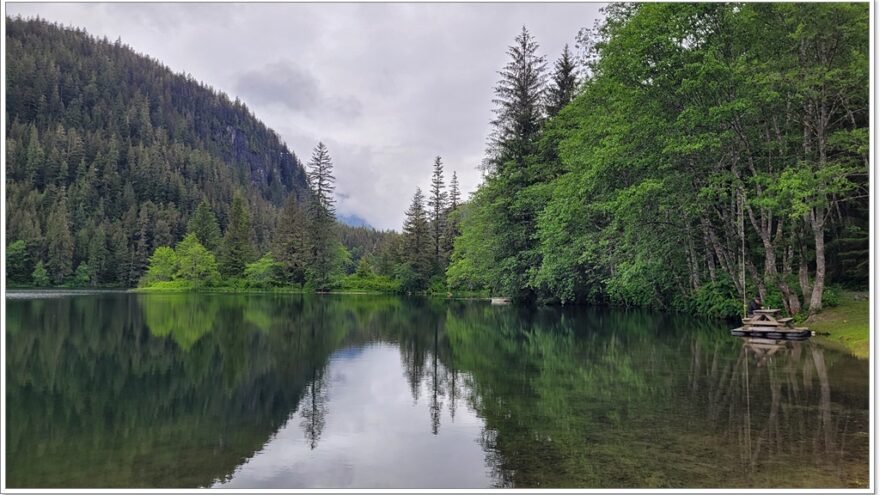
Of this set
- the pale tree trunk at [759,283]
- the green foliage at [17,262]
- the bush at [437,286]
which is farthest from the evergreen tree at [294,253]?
the pale tree trunk at [759,283]

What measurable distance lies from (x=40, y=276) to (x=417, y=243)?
66706mm

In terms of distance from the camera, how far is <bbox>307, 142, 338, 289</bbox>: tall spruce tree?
79688mm

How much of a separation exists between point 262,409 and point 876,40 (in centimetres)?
1574

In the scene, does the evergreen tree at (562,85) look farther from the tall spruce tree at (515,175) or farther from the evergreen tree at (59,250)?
the evergreen tree at (59,250)

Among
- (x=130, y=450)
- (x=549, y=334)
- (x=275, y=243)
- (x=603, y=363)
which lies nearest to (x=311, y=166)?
(x=275, y=243)

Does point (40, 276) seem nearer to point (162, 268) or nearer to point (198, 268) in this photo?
point (162, 268)

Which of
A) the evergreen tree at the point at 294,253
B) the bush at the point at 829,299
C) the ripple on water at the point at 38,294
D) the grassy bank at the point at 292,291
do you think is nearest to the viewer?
the bush at the point at 829,299

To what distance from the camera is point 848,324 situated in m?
19.5

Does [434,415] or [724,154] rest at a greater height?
[724,154]

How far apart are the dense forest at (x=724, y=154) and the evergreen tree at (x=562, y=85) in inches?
372

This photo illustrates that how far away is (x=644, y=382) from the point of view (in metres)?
12.6

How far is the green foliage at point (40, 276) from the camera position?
310 ft

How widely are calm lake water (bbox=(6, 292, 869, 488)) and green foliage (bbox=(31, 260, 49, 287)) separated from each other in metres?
92.1

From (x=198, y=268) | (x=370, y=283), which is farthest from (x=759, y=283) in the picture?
(x=198, y=268)
